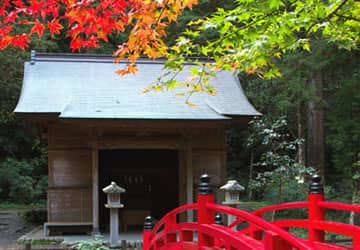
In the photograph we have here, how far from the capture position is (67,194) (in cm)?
1116

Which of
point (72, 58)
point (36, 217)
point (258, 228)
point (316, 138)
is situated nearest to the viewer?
point (258, 228)

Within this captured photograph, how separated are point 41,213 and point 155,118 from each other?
20.2ft

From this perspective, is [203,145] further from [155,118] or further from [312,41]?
[312,41]

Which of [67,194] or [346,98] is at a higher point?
[346,98]

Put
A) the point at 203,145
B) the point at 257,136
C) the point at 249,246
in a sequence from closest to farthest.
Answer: the point at 249,246 < the point at 203,145 < the point at 257,136

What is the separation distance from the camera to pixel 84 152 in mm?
11406

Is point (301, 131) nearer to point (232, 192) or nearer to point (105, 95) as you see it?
point (232, 192)

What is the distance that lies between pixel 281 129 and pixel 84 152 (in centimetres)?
808

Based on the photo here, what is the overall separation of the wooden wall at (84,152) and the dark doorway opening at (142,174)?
2.72m

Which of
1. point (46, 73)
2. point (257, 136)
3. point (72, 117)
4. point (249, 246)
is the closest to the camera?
point (249, 246)

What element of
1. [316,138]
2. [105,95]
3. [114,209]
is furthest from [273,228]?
[316,138]

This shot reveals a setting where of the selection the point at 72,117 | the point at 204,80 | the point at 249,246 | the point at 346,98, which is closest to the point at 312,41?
the point at 346,98

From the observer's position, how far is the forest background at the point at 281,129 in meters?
11.4

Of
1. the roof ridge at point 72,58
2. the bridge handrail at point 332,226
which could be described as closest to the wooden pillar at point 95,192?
the roof ridge at point 72,58
